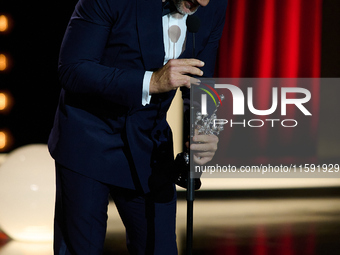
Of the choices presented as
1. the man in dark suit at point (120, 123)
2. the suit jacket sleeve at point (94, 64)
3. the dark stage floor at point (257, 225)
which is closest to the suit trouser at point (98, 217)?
the man in dark suit at point (120, 123)

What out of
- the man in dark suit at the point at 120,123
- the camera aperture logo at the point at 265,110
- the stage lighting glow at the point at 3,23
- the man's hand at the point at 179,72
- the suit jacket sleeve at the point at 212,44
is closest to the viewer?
the man's hand at the point at 179,72

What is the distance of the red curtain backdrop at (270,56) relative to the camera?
411 centimetres

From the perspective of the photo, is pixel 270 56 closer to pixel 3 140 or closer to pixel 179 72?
pixel 3 140

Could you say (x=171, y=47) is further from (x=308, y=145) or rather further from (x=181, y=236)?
(x=308, y=145)

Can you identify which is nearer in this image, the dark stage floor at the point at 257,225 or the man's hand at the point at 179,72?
the man's hand at the point at 179,72

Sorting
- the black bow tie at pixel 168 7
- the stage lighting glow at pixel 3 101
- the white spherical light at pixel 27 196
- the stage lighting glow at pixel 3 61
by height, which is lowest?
the white spherical light at pixel 27 196

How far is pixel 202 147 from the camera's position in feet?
3.69

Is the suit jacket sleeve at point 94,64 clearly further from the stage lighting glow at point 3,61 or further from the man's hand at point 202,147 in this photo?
the stage lighting glow at point 3,61

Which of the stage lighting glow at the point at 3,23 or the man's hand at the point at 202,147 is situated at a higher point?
the stage lighting glow at the point at 3,23

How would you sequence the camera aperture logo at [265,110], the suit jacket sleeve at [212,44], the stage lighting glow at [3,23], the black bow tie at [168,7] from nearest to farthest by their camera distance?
1. the black bow tie at [168,7]
2. the suit jacket sleeve at [212,44]
3. the stage lighting glow at [3,23]
4. the camera aperture logo at [265,110]

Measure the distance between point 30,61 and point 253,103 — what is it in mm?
1950

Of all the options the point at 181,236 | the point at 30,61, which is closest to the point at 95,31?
the point at 181,236

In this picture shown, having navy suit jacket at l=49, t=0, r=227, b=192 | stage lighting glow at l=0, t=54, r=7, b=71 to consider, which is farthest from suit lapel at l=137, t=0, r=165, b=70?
stage lighting glow at l=0, t=54, r=7, b=71

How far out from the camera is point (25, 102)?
4.13m
